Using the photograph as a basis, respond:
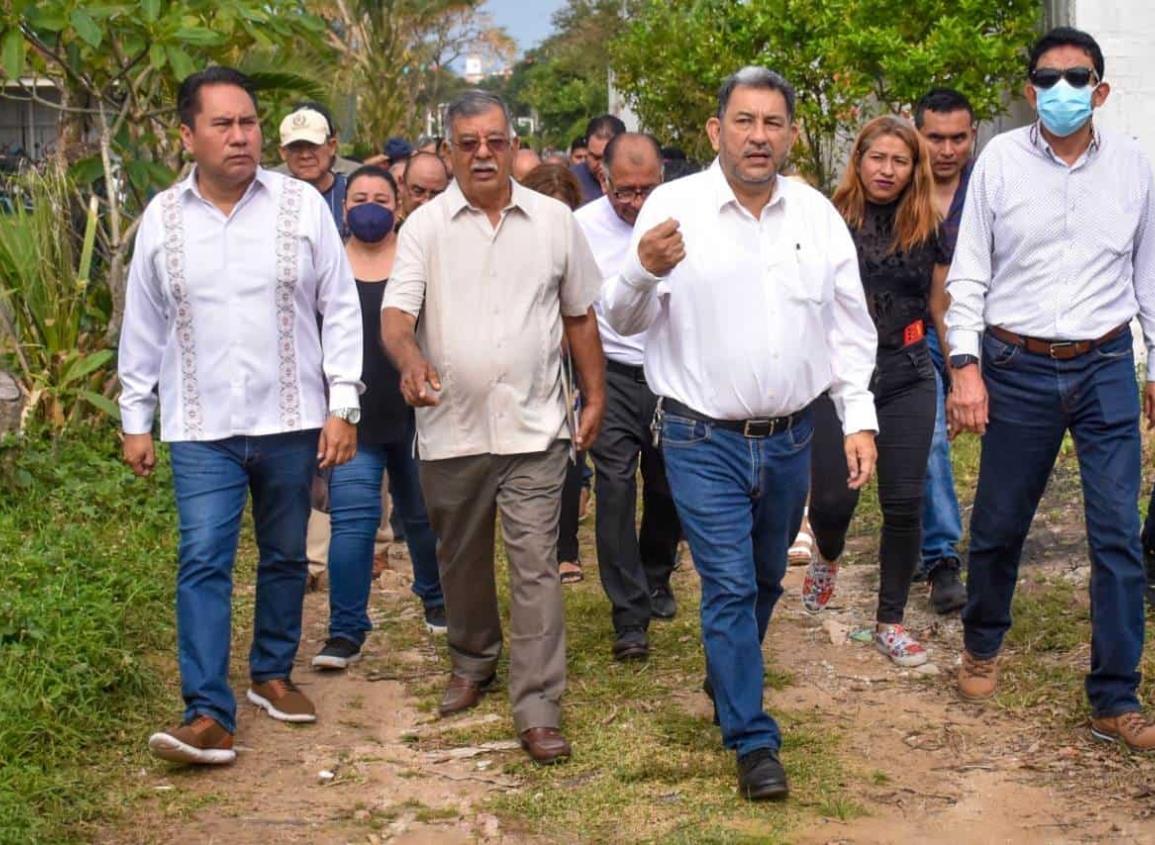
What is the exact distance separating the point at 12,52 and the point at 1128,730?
6.19 m

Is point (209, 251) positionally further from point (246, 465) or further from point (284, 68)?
point (284, 68)

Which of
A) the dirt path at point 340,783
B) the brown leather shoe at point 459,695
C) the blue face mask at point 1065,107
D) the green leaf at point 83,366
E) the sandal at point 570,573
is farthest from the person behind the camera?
the green leaf at point 83,366

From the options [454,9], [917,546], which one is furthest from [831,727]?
[454,9]

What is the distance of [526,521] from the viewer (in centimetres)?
575

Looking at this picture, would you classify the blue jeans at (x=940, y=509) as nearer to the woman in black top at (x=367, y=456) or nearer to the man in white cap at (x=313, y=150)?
the woman in black top at (x=367, y=456)

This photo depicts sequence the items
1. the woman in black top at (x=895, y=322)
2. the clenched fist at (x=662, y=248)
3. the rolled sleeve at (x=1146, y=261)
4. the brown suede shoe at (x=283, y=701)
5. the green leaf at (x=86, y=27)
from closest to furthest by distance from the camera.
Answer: the clenched fist at (x=662, y=248), the rolled sleeve at (x=1146, y=261), the brown suede shoe at (x=283, y=701), the woman in black top at (x=895, y=322), the green leaf at (x=86, y=27)

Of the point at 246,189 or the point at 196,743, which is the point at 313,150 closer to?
the point at 246,189

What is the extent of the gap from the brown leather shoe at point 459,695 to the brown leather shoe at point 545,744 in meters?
0.55

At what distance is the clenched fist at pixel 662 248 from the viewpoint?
193 inches

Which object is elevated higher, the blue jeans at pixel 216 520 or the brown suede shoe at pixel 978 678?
the blue jeans at pixel 216 520

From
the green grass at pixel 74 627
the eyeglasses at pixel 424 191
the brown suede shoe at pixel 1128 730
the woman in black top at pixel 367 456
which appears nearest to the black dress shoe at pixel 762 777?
the brown suede shoe at pixel 1128 730

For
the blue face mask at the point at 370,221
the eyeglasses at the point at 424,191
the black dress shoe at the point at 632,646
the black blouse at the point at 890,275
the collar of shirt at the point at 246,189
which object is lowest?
the black dress shoe at the point at 632,646

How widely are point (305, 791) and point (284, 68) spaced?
22.6ft

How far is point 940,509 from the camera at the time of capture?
295 inches
